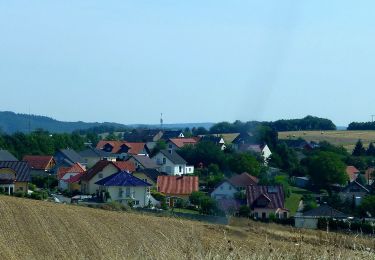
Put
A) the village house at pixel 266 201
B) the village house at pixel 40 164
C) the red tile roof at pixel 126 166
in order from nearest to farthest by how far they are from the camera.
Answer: the village house at pixel 266 201
the red tile roof at pixel 126 166
the village house at pixel 40 164

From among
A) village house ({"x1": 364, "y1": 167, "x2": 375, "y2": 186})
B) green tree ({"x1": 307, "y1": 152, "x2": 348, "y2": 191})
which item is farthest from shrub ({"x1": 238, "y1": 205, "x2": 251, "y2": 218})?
village house ({"x1": 364, "y1": 167, "x2": 375, "y2": 186})

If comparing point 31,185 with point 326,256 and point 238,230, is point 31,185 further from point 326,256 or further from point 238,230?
point 326,256

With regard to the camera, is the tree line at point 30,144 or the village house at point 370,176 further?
the tree line at point 30,144

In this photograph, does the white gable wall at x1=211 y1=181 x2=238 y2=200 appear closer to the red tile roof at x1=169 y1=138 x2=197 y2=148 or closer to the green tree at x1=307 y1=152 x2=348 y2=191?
the green tree at x1=307 y1=152 x2=348 y2=191

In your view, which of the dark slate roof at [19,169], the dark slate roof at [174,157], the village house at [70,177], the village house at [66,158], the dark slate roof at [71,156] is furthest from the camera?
the dark slate roof at [71,156]

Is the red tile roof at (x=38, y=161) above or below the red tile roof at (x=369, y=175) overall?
above

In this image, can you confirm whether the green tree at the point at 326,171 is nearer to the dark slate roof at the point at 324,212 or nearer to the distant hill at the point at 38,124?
Answer: the dark slate roof at the point at 324,212

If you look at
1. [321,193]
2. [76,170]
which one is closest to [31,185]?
[76,170]

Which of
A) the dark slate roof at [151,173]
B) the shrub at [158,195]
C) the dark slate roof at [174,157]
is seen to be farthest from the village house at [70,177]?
the dark slate roof at [174,157]
